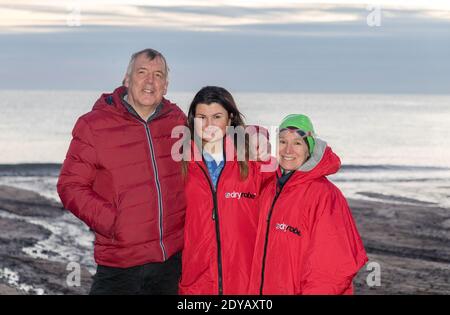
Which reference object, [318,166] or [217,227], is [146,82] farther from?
[318,166]

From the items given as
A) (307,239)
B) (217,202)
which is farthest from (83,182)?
(307,239)

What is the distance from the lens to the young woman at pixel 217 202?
15.0 feet

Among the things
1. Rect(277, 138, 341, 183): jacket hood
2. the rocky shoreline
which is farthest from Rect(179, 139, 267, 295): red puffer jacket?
the rocky shoreline

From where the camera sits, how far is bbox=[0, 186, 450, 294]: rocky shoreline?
33.2 feet

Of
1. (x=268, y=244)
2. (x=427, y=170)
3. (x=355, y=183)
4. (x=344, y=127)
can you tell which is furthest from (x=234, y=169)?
(x=344, y=127)

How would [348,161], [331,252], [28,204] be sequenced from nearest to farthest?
[331,252], [28,204], [348,161]

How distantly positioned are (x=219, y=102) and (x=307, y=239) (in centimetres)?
109

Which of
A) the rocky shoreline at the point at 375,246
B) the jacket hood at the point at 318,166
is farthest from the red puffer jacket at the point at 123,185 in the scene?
the rocky shoreline at the point at 375,246

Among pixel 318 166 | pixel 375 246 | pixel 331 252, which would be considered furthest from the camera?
pixel 375 246

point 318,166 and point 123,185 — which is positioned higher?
point 318,166

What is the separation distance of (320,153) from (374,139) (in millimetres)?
43563

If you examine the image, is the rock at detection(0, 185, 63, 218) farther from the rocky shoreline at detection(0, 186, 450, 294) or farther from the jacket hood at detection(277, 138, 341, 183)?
the jacket hood at detection(277, 138, 341, 183)

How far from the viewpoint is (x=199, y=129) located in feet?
15.5

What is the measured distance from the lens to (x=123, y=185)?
4.59 m
